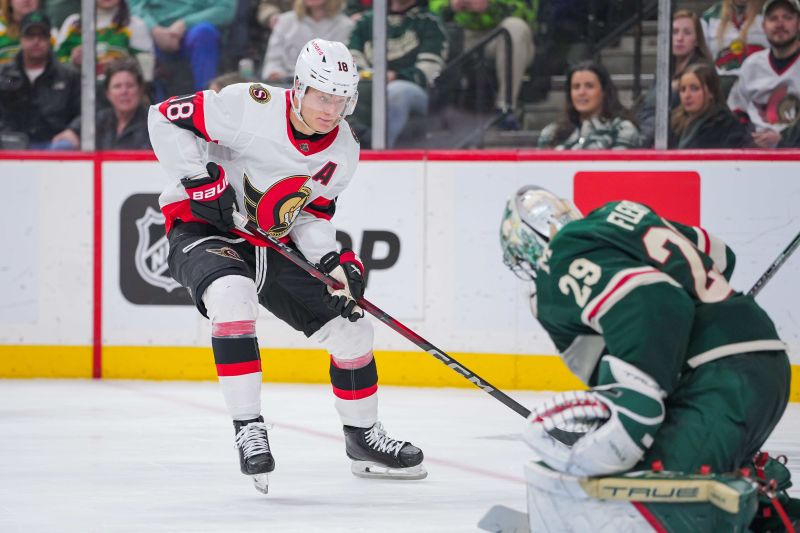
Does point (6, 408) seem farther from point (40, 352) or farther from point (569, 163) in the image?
point (569, 163)

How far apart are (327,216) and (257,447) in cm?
75

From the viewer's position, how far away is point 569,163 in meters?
5.07

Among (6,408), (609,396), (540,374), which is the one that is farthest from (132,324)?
(609,396)

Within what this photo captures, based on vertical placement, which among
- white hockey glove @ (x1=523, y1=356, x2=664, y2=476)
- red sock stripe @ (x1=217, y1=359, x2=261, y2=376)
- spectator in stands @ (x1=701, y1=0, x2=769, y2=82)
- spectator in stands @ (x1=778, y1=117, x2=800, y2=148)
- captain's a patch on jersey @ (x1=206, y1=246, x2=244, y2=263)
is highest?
spectator in stands @ (x1=701, y1=0, x2=769, y2=82)

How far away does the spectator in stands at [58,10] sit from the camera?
5.58m

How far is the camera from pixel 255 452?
304 cm

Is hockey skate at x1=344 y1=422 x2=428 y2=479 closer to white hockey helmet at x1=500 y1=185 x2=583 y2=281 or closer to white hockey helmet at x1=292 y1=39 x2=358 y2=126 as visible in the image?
white hockey helmet at x1=292 y1=39 x2=358 y2=126

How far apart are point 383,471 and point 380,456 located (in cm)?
4

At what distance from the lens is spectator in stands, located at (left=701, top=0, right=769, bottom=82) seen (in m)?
5.03

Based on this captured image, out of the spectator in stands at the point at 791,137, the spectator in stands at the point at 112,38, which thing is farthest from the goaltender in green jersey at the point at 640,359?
the spectator in stands at the point at 112,38

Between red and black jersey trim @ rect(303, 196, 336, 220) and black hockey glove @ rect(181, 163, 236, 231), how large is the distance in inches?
10.7

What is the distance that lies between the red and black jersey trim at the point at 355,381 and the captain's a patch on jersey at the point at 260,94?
69cm

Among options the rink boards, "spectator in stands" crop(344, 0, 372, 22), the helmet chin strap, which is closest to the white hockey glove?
the helmet chin strap

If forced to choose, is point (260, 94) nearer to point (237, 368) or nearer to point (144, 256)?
point (237, 368)
